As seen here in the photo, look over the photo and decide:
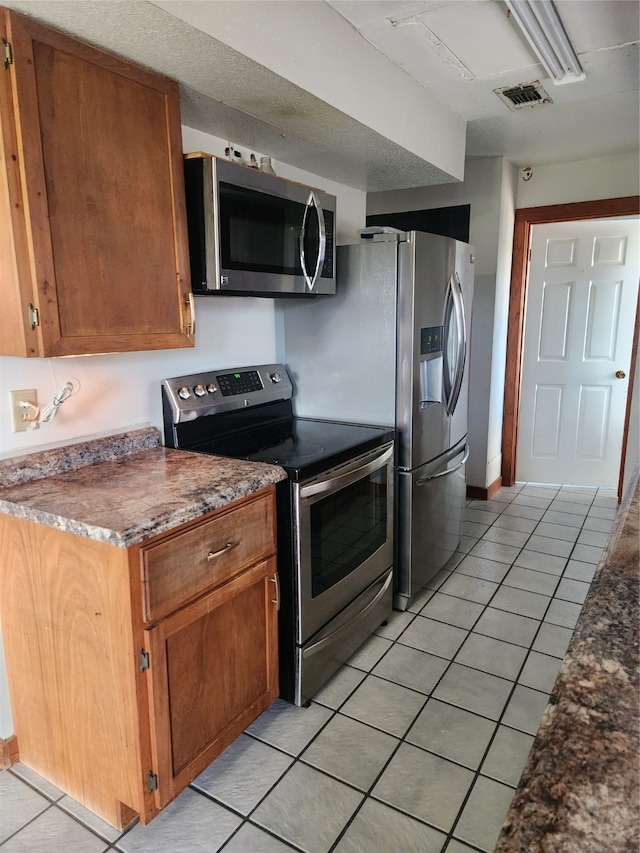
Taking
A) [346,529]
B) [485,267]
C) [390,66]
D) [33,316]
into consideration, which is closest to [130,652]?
[33,316]

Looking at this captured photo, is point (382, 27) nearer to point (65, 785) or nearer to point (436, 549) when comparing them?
point (436, 549)

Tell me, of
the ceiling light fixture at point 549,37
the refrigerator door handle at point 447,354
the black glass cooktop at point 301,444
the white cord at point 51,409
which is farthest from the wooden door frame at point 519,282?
the white cord at point 51,409

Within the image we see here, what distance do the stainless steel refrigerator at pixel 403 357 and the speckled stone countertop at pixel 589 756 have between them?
1.66 meters

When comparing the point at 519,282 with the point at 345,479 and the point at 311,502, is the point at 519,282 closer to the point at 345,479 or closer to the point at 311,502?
the point at 345,479

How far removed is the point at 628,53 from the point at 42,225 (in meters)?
2.22

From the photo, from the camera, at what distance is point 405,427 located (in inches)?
96.1

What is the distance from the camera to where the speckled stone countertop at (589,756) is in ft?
1.59

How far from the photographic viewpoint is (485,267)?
386 centimetres

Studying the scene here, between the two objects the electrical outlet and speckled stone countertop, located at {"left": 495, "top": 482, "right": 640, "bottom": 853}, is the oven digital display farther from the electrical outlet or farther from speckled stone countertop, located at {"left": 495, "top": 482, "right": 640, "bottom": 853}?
speckled stone countertop, located at {"left": 495, "top": 482, "right": 640, "bottom": 853}

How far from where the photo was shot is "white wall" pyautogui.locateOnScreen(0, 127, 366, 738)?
1672mm

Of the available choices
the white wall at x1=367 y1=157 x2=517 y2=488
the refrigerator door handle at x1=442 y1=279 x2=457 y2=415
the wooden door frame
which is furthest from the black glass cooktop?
the wooden door frame

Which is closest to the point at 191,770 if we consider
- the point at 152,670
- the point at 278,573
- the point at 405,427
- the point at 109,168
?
the point at 152,670

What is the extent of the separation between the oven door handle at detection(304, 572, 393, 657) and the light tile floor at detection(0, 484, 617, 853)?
179 mm

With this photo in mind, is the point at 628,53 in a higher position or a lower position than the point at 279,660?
higher
